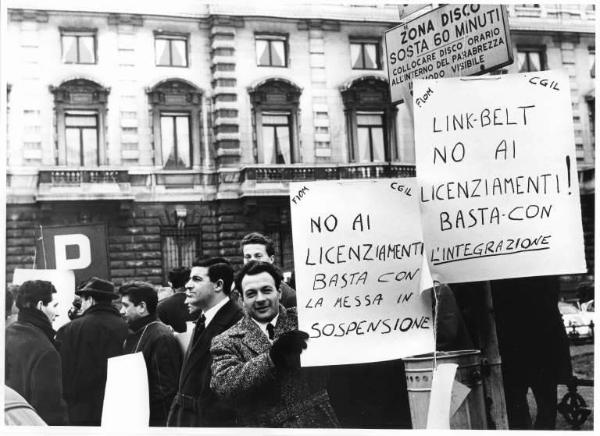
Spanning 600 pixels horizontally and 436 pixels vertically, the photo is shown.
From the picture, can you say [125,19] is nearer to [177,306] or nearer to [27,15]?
[27,15]

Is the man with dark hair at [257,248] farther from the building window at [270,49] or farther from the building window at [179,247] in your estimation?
the building window at [270,49]

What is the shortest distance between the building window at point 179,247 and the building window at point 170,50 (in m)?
0.85

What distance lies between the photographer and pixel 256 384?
10.2 ft

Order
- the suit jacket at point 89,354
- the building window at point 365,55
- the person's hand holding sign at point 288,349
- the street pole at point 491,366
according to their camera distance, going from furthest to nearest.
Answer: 1. the building window at point 365,55
2. the suit jacket at point 89,354
3. the street pole at point 491,366
4. the person's hand holding sign at point 288,349

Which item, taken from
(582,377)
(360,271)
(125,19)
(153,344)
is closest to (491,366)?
(582,377)

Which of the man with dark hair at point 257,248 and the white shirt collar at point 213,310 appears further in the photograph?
the man with dark hair at point 257,248

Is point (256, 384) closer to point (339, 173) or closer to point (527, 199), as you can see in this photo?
point (339, 173)

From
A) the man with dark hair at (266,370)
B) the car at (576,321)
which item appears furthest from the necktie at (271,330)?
the car at (576,321)

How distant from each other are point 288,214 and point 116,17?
134 cm

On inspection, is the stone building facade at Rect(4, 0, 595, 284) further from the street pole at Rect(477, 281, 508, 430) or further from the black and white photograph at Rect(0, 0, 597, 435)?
the street pole at Rect(477, 281, 508, 430)

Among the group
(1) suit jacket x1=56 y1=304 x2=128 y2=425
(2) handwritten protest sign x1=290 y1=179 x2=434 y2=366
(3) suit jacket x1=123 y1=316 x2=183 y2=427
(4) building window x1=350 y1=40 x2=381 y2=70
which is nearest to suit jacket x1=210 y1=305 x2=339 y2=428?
(2) handwritten protest sign x1=290 y1=179 x2=434 y2=366

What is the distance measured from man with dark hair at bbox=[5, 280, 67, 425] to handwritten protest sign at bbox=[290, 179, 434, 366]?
130 cm

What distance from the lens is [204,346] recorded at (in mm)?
3504

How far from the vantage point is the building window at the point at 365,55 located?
385cm
